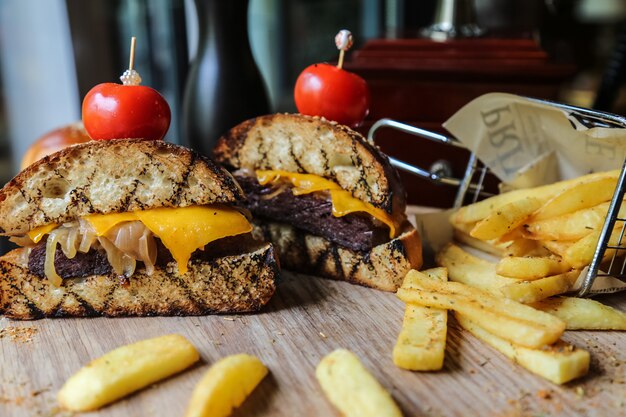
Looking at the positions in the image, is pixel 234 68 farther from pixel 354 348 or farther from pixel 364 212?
pixel 354 348

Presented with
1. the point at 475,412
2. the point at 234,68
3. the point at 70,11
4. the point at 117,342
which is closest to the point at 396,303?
the point at 475,412

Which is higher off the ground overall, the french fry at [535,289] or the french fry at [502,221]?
the french fry at [502,221]

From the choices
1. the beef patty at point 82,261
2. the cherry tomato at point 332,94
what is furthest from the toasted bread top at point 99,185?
the cherry tomato at point 332,94

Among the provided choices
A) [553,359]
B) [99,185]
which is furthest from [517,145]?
[99,185]

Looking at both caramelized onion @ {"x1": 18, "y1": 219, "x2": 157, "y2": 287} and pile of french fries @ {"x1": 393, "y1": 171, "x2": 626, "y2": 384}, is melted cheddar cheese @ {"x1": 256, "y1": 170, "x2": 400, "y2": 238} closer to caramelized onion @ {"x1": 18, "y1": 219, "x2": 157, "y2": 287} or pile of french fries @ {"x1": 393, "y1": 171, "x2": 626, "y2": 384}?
pile of french fries @ {"x1": 393, "y1": 171, "x2": 626, "y2": 384}

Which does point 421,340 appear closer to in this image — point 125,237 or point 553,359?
point 553,359

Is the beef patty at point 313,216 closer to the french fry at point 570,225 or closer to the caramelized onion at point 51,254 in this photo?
the french fry at point 570,225
